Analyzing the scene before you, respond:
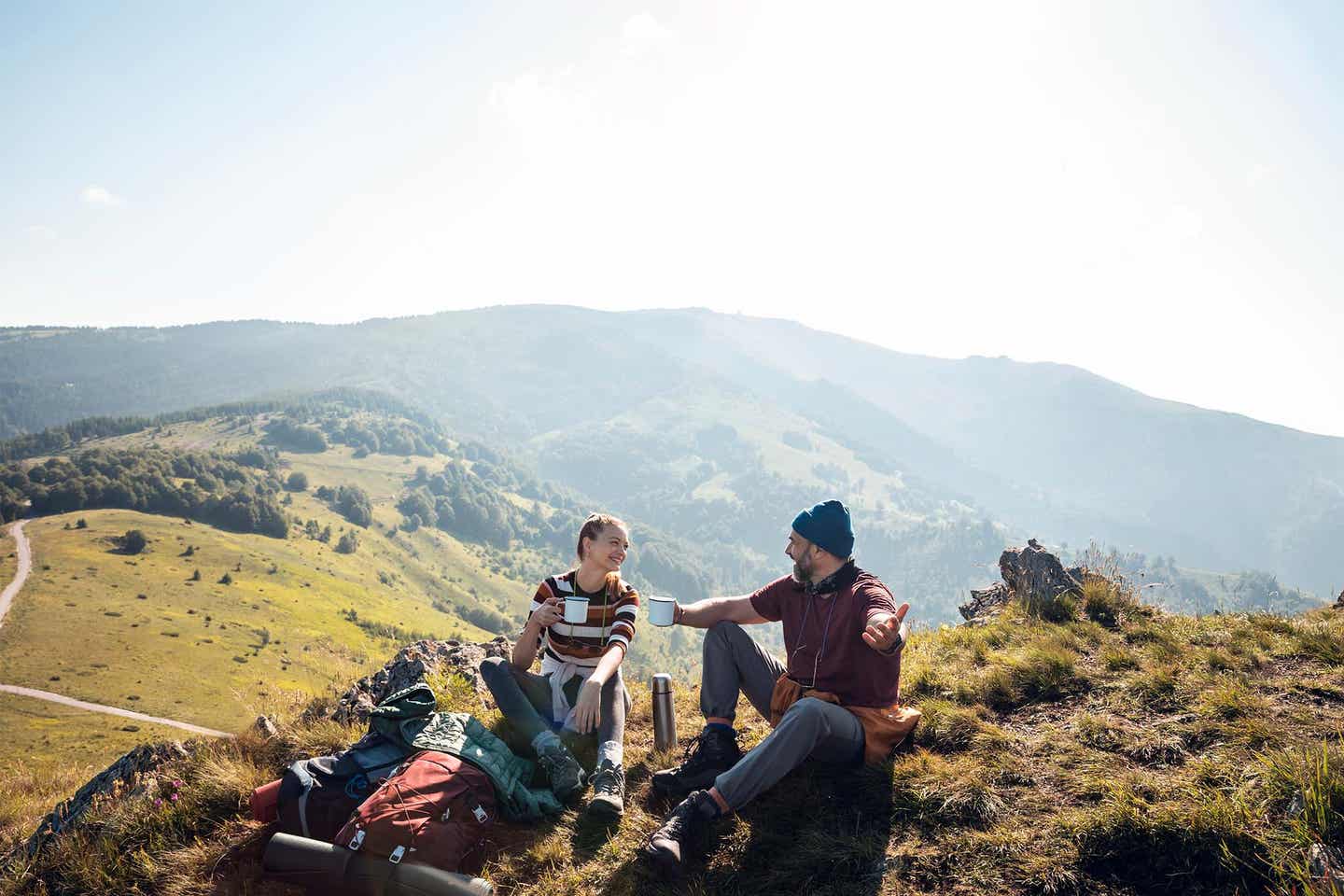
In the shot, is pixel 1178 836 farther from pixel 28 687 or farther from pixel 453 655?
pixel 28 687

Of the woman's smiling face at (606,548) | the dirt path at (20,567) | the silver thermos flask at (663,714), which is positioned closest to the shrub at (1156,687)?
the silver thermos flask at (663,714)

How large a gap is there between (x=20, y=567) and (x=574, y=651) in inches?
6338

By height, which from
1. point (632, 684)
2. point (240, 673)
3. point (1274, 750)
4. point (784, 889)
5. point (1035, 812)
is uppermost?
point (1274, 750)

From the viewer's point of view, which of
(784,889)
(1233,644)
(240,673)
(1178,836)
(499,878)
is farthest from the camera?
(240,673)

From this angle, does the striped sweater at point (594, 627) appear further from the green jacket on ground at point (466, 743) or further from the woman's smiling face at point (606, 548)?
the green jacket on ground at point (466, 743)

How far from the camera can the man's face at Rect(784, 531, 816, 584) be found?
5586mm

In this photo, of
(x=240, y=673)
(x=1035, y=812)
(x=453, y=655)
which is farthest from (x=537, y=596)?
(x=240, y=673)

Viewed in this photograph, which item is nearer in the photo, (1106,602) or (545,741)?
(545,741)

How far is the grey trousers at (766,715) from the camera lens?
15.4 ft

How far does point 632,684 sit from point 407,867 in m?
5.02

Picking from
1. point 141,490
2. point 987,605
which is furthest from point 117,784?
point 141,490

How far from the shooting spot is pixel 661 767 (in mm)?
6027

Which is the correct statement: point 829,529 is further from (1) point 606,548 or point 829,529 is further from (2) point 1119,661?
(2) point 1119,661

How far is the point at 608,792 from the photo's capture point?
521cm
